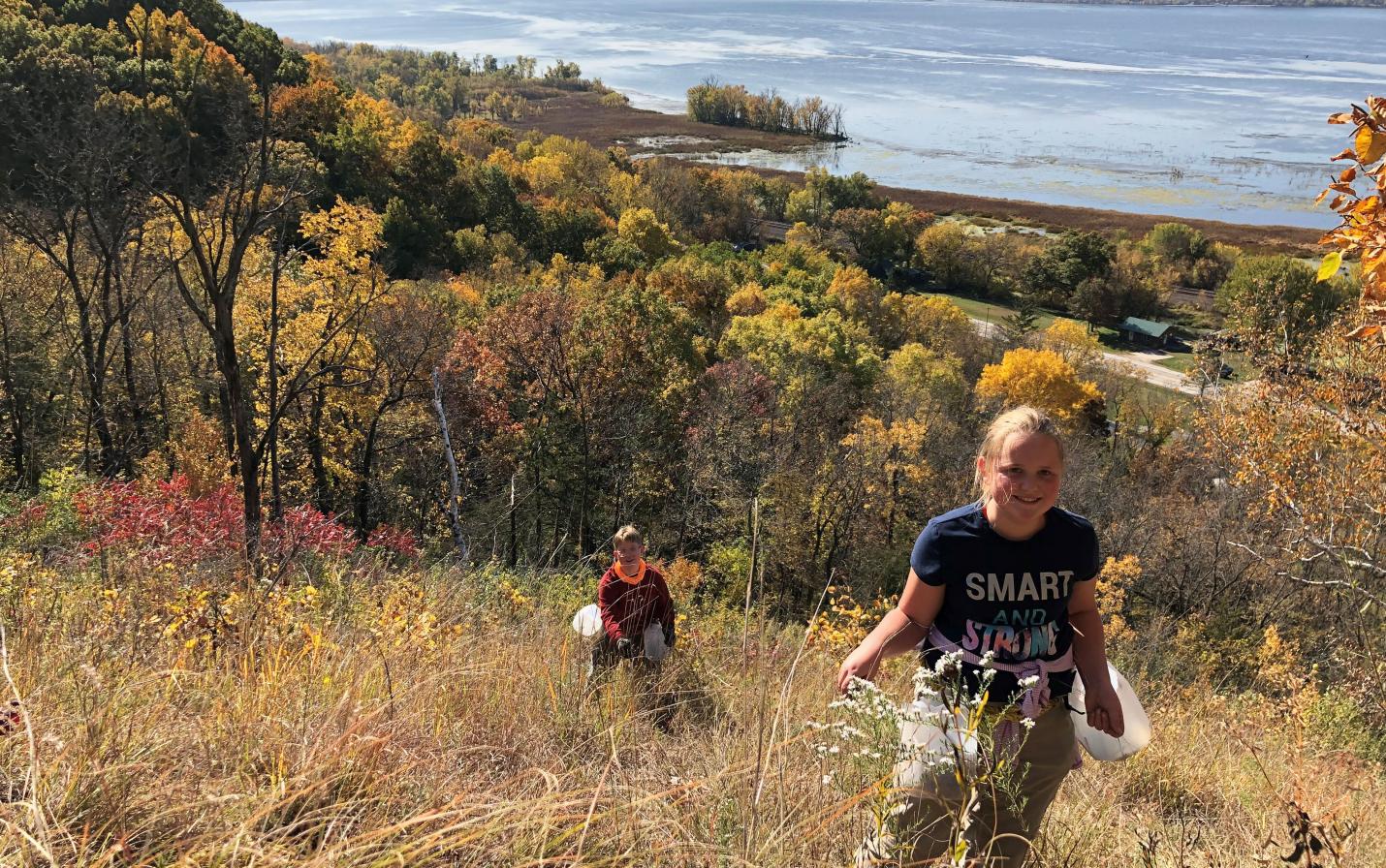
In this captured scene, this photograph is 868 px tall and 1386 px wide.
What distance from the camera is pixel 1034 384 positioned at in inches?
1496

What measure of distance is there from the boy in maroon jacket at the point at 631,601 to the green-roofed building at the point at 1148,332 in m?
69.2

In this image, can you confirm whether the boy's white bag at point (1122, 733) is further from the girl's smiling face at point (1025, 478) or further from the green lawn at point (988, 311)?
the green lawn at point (988, 311)

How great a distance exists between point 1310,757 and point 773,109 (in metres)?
143

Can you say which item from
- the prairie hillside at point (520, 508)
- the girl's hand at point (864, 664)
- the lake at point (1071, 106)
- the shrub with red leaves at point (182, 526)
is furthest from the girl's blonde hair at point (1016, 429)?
the lake at point (1071, 106)

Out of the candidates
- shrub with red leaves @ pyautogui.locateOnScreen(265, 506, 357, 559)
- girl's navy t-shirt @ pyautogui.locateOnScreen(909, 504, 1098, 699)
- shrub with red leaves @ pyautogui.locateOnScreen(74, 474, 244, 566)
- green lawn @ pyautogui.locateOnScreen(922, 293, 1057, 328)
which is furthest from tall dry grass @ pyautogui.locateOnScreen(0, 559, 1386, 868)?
green lawn @ pyautogui.locateOnScreen(922, 293, 1057, 328)

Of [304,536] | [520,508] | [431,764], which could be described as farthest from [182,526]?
[520,508]

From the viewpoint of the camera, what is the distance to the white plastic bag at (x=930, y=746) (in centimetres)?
171

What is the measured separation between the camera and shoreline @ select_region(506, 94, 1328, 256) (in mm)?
70938

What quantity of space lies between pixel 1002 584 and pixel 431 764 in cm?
170

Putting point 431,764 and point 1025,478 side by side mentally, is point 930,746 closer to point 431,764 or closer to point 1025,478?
point 1025,478

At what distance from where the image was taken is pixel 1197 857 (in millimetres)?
2494

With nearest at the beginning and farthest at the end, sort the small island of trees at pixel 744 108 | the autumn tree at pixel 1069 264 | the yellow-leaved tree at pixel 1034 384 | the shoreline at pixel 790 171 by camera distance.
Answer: the yellow-leaved tree at pixel 1034 384, the autumn tree at pixel 1069 264, the shoreline at pixel 790 171, the small island of trees at pixel 744 108

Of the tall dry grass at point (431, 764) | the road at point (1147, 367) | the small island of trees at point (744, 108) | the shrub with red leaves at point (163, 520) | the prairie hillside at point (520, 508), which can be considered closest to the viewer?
the tall dry grass at point (431, 764)

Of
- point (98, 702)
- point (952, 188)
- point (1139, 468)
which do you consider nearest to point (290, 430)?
point (98, 702)
